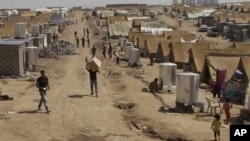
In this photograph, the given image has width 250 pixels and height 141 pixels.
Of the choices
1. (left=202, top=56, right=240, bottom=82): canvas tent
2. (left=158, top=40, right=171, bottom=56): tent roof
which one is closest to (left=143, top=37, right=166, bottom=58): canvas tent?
(left=158, top=40, right=171, bottom=56): tent roof

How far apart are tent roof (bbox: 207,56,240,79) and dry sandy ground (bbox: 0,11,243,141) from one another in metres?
1.74

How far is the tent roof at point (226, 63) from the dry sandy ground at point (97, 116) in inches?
68.5

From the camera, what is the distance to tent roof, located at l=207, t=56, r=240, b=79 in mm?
20200

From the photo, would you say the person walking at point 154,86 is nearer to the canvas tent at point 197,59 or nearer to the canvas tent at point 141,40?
the canvas tent at point 197,59

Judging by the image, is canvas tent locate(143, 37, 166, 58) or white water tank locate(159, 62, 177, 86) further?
canvas tent locate(143, 37, 166, 58)

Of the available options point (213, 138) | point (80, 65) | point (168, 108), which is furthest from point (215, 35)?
point (213, 138)

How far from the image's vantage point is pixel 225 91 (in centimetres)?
1783

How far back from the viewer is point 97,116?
13.4 meters

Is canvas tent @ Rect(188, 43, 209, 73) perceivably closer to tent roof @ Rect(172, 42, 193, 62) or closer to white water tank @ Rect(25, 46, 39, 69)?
tent roof @ Rect(172, 42, 193, 62)

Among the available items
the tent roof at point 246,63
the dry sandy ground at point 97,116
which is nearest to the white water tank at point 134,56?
the dry sandy ground at point 97,116

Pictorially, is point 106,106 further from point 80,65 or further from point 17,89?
point 80,65

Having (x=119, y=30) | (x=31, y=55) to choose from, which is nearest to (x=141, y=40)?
(x=31, y=55)

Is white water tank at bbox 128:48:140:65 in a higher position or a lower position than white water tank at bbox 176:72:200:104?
lower

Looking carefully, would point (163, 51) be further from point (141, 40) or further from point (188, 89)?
point (188, 89)
